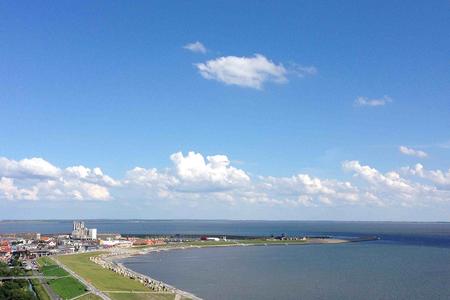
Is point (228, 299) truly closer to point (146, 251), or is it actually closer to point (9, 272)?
point (9, 272)

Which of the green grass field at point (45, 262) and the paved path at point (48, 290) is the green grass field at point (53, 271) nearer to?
the green grass field at point (45, 262)

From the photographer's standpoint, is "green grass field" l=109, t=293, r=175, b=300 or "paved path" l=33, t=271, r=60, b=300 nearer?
"green grass field" l=109, t=293, r=175, b=300

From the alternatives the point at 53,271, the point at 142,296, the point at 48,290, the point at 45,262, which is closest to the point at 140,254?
the point at 45,262

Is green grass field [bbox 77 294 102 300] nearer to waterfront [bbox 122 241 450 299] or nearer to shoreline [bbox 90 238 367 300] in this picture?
shoreline [bbox 90 238 367 300]

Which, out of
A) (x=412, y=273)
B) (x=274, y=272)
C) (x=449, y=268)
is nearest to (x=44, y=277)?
(x=274, y=272)

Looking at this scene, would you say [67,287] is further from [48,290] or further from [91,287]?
[91,287]

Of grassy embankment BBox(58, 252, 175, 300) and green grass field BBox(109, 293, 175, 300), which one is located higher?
grassy embankment BBox(58, 252, 175, 300)

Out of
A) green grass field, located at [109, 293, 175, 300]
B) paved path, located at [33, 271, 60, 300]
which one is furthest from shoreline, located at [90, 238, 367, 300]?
paved path, located at [33, 271, 60, 300]
